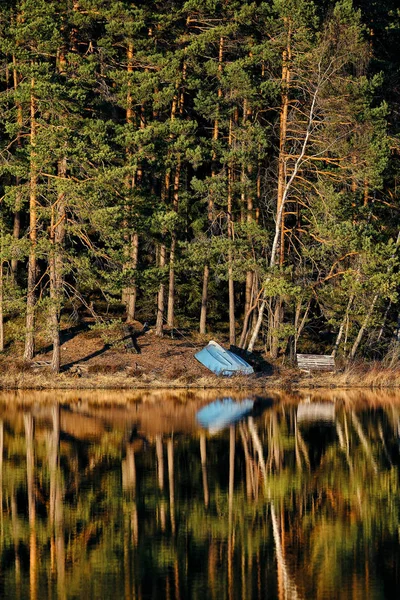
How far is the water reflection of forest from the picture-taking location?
14.7 meters

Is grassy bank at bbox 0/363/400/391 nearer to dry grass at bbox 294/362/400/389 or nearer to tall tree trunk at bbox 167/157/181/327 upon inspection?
dry grass at bbox 294/362/400/389

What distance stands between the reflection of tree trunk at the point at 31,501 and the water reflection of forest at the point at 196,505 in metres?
0.03

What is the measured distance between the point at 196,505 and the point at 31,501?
9.69 feet

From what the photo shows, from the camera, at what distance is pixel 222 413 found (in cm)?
3262

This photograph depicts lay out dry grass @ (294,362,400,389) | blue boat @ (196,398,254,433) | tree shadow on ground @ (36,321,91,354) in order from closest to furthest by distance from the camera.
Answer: blue boat @ (196,398,254,433) < dry grass @ (294,362,400,389) < tree shadow on ground @ (36,321,91,354)

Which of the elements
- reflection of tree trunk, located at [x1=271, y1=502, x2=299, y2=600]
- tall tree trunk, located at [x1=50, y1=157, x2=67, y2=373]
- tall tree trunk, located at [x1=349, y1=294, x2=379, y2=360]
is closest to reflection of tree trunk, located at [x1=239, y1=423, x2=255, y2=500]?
reflection of tree trunk, located at [x1=271, y1=502, x2=299, y2=600]

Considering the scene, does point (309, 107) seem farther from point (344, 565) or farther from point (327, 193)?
point (344, 565)

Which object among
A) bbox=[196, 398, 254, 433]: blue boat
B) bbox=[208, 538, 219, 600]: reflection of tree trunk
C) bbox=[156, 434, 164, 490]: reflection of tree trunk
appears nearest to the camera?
bbox=[208, 538, 219, 600]: reflection of tree trunk

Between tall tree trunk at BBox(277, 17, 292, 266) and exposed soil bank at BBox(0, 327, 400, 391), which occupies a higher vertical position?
tall tree trunk at BBox(277, 17, 292, 266)

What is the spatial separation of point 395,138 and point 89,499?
27729 mm

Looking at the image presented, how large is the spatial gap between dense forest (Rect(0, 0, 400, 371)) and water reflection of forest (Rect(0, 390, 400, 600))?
8.58m

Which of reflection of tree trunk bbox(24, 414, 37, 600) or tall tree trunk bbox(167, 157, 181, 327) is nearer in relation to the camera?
reflection of tree trunk bbox(24, 414, 37, 600)

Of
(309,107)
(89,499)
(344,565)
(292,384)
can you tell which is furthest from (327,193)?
(344,565)

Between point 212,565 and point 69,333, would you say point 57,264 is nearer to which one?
point 69,333
